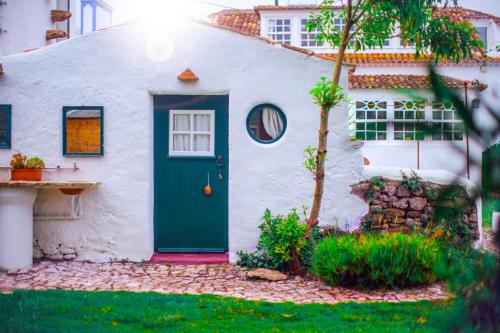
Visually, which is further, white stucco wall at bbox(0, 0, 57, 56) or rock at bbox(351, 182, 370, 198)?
white stucco wall at bbox(0, 0, 57, 56)

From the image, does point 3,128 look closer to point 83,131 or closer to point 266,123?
point 83,131

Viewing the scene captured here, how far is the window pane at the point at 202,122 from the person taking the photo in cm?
813

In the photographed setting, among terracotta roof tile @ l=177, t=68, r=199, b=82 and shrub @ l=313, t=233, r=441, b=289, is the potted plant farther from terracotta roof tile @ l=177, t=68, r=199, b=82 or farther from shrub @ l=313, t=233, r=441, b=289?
shrub @ l=313, t=233, r=441, b=289

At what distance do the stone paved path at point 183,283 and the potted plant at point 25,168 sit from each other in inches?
50.4

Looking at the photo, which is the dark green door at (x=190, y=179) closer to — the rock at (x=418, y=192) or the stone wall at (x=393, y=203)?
the stone wall at (x=393, y=203)

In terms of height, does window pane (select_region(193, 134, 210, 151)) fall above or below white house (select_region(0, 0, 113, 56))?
below

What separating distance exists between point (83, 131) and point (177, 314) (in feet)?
12.9

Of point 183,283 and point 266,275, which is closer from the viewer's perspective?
point 183,283

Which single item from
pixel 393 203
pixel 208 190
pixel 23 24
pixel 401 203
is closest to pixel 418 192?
pixel 401 203

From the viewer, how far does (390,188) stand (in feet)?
25.6

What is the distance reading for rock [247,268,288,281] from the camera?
22.3ft

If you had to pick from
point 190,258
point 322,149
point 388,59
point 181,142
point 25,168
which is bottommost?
point 190,258

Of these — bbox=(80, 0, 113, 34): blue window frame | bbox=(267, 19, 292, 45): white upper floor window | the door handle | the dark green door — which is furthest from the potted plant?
bbox=(267, 19, 292, 45): white upper floor window

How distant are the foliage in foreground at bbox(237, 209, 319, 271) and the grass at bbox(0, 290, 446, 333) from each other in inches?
61.9
